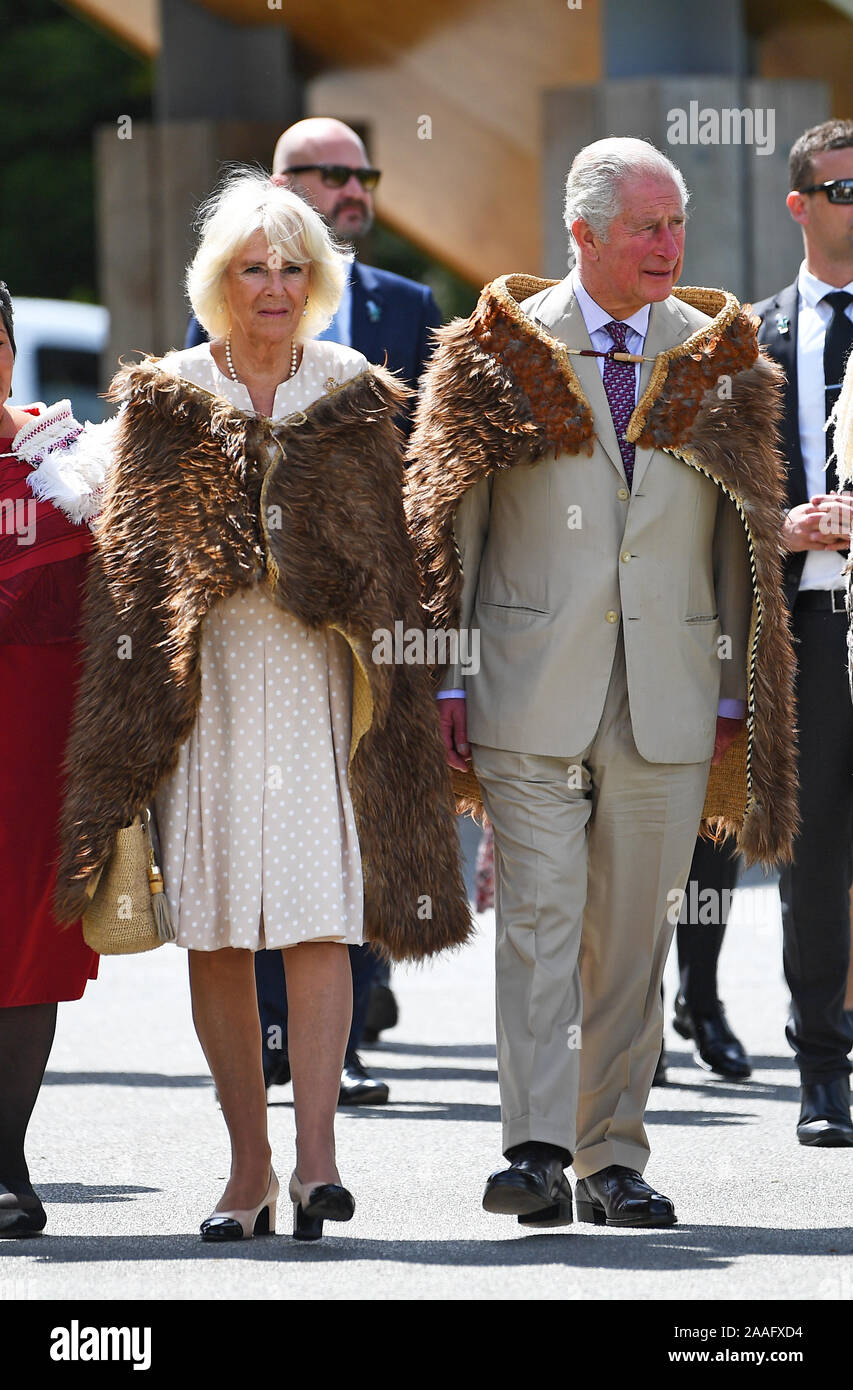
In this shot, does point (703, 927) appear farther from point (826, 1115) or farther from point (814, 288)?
point (814, 288)

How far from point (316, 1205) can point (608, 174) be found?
87.8 inches

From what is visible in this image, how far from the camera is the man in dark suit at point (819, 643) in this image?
6.24 metres

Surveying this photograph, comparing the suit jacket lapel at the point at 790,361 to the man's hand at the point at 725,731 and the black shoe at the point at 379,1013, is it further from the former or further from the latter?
the black shoe at the point at 379,1013

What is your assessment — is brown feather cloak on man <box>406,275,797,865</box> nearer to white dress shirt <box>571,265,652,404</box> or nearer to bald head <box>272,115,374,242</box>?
white dress shirt <box>571,265,652,404</box>

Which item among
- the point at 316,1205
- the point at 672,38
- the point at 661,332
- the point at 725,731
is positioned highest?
the point at 672,38

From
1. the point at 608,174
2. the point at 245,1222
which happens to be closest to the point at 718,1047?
the point at 245,1222

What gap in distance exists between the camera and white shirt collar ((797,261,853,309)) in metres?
6.38

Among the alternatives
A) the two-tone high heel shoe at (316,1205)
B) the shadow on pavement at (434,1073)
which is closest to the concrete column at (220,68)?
the shadow on pavement at (434,1073)

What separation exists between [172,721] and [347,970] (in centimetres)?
64

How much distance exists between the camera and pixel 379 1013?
785 centimetres

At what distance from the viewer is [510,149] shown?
18.1 metres

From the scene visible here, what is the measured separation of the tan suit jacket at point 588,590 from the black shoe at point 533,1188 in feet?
2.75
